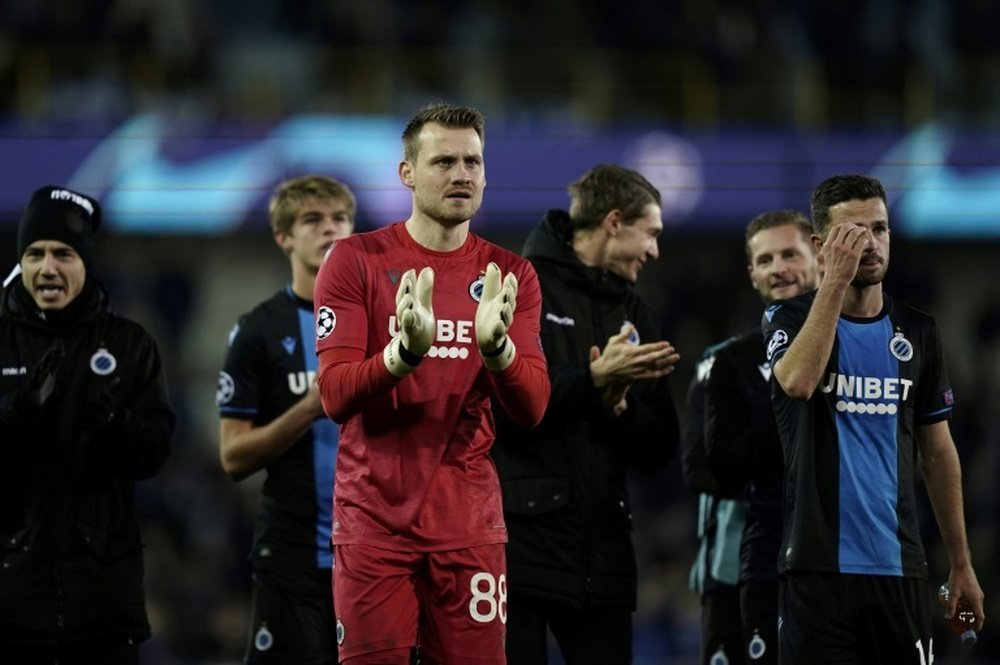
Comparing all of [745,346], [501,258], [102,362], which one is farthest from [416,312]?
[745,346]

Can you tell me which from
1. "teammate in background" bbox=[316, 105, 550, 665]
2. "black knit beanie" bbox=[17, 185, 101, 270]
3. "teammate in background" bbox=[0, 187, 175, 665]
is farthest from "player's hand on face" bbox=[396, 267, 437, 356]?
"black knit beanie" bbox=[17, 185, 101, 270]

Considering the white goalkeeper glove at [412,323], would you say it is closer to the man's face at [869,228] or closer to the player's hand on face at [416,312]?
the player's hand on face at [416,312]

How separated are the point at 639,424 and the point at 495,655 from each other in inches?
57.7

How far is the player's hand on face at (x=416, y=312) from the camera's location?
15.1 feet

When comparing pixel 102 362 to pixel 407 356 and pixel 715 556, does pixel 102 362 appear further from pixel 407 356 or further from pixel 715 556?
pixel 715 556

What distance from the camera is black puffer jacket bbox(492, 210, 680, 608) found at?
19.6ft

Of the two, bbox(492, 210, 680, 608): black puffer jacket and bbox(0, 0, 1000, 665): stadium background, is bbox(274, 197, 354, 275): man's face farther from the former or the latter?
bbox(0, 0, 1000, 665): stadium background

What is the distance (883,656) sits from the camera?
5.16 metres

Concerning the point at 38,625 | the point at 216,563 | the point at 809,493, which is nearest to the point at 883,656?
the point at 809,493

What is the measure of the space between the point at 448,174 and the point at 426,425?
772mm

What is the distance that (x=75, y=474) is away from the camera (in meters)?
5.90

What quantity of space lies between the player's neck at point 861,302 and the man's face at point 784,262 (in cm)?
112

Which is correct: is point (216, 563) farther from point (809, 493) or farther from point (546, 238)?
point (809, 493)

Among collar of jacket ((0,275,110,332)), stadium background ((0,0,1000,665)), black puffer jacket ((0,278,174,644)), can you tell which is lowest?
black puffer jacket ((0,278,174,644))
